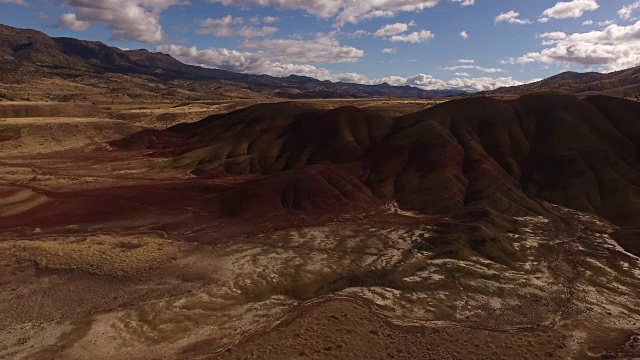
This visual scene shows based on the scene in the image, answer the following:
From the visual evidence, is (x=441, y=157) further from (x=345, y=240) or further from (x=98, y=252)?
(x=98, y=252)

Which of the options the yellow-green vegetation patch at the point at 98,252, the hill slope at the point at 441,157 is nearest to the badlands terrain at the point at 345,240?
the yellow-green vegetation patch at the point at 98,252

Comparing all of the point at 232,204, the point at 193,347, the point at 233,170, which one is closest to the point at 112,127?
the point at 233,170

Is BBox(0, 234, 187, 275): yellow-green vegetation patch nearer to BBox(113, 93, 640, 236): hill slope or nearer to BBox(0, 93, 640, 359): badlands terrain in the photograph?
BBox(0, 93, 640, 359): badlands terrain

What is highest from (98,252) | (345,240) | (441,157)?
(441,157)

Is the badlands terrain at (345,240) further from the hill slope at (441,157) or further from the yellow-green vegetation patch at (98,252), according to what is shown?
the hill slope at (441,157)

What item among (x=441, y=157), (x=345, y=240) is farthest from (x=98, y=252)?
(x=441, y=157)

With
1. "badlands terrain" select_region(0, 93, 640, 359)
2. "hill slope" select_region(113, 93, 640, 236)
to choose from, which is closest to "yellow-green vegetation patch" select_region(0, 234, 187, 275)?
"badlands terrain" select_region(0, 93, 640, 359)
